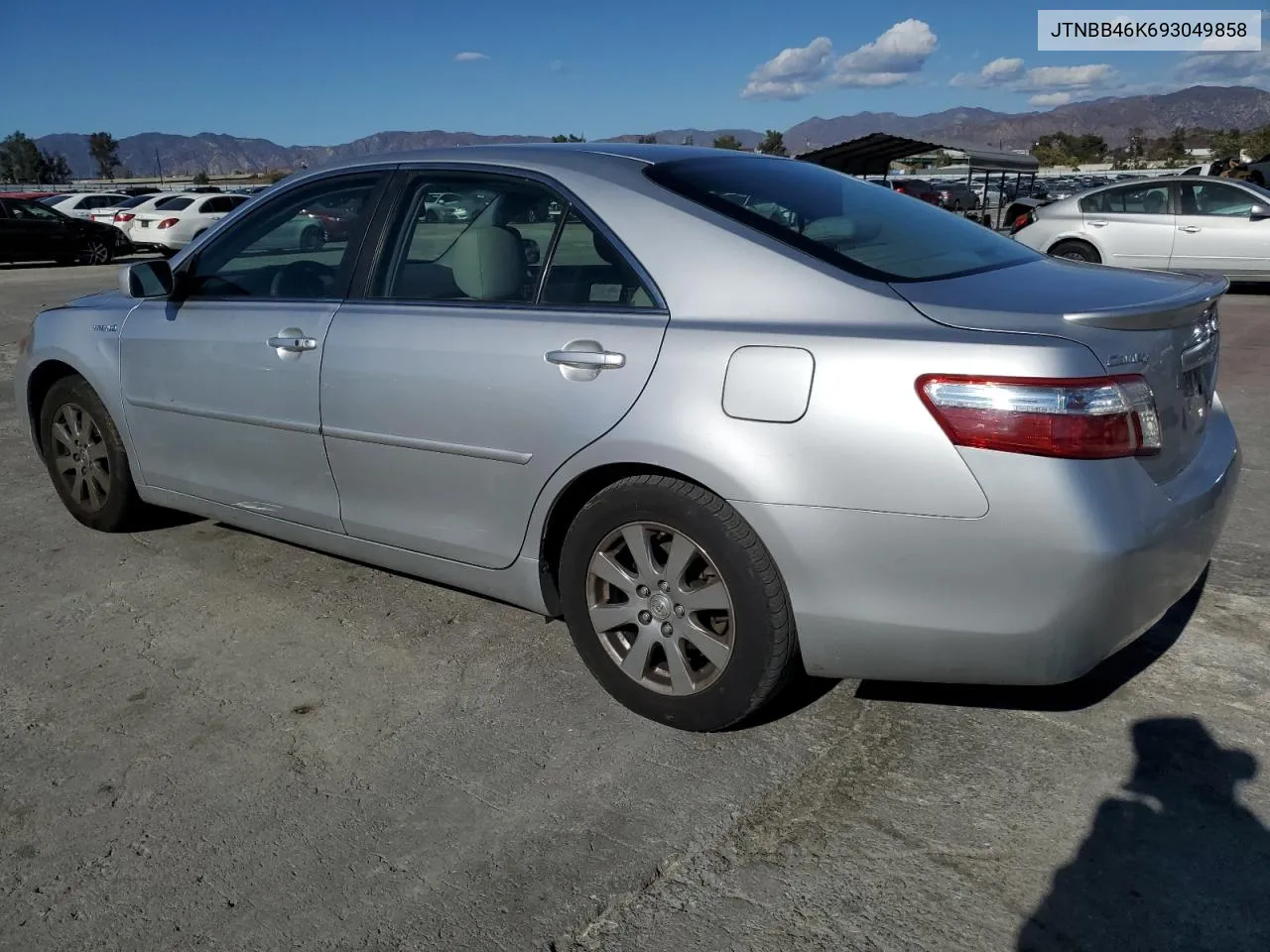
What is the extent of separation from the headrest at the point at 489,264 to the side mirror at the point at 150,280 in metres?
1.35

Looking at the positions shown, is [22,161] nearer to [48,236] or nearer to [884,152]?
[48,236]

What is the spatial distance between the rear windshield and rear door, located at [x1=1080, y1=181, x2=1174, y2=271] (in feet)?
36.3

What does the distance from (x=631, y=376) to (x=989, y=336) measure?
0.92m

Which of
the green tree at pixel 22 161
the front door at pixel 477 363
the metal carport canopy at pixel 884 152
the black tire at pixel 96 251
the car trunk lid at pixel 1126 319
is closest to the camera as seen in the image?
the car trunk lid at pixel 1126 319

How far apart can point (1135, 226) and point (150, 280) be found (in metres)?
12.6

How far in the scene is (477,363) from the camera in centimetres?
319

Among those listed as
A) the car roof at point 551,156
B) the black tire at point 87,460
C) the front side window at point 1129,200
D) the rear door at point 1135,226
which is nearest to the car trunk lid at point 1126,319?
the car roof at point 551,156

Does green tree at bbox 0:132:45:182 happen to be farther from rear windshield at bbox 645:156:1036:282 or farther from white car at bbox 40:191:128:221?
rear windshield at bbox 645:156:1036:282

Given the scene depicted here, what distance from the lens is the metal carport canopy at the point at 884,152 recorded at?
795 inches

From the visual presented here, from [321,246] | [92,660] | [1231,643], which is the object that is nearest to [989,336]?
[1231,643]

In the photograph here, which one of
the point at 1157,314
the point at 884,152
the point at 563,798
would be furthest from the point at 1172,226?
the point at 563,798

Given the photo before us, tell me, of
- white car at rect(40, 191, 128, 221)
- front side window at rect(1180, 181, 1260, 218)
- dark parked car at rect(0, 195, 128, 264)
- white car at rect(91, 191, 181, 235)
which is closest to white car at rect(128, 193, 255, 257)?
white car at rect(91, 191, 181, 235)

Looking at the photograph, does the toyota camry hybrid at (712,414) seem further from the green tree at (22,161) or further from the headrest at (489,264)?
the green tree at (22,161)

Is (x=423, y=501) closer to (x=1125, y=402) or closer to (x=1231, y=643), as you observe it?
(x=1125, y=402)
